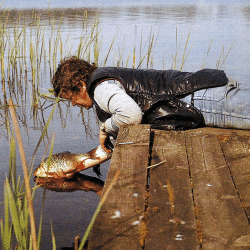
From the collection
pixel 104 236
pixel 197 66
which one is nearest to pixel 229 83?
pixel 104 236

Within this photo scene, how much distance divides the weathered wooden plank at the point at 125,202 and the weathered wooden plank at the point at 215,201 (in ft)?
0.77

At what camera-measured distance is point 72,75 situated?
8.98 feet

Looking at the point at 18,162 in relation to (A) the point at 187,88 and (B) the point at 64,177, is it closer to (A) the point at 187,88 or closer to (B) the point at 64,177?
(B) the point at 64,177

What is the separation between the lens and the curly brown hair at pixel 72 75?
2.74 meters

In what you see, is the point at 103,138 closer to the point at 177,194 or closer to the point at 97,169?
the point at 97,169

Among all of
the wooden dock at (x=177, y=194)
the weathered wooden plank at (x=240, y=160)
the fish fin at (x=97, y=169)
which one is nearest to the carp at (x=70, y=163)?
the fish fin at (x=97, y=169)

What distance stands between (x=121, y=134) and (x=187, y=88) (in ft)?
1.87

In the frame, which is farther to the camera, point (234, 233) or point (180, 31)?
point (180, 31)

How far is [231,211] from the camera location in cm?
157

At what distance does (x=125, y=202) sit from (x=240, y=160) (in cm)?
74

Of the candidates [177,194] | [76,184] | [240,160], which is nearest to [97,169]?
[76,184]

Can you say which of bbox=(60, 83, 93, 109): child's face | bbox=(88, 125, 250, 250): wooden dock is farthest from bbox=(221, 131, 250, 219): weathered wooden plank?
bbox=(60, 83, 93, 109): child's face

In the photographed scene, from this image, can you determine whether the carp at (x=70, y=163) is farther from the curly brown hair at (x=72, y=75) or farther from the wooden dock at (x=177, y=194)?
the wooden dock at (x=177, y=194)

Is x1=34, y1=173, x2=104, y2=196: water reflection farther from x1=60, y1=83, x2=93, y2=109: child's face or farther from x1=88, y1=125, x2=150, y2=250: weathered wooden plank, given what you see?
x1=88, y1=125, x2=150, y2=250: weathered wooden plank
